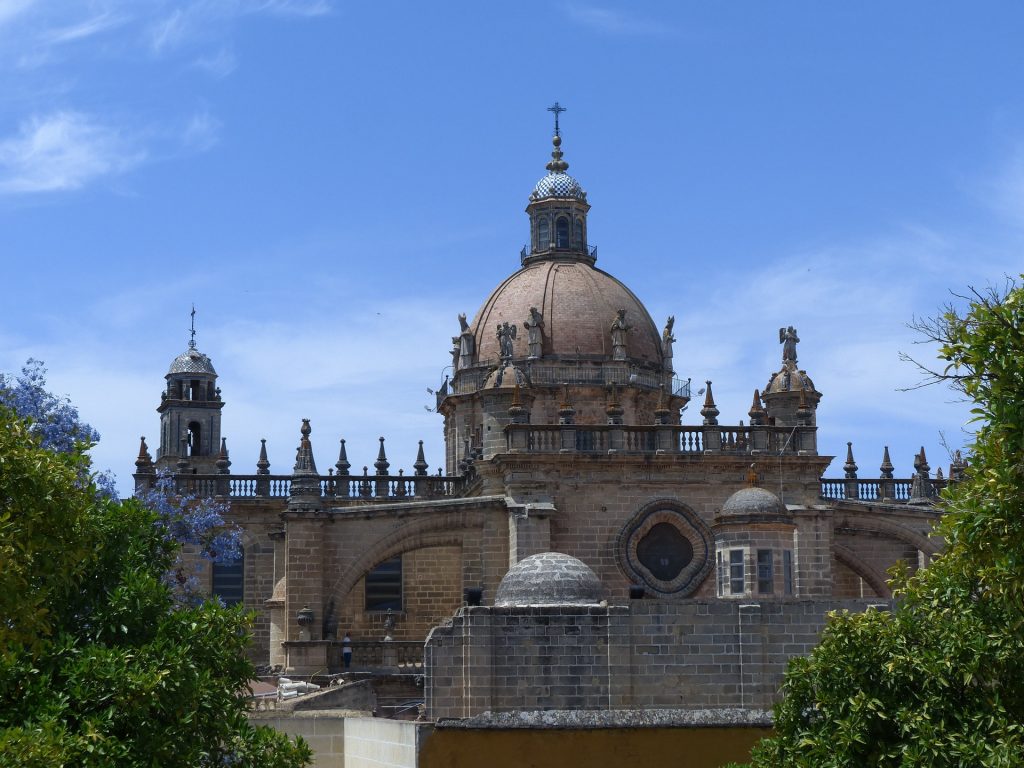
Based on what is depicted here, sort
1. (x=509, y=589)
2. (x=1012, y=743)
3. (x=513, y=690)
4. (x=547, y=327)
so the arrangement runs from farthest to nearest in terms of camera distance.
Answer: (x=547, y=327), (x=509, y=589), (x=513, y=690), (x=1012, y=743)

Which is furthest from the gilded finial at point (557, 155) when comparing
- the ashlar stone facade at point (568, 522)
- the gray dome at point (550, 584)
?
the gray dome at point (550, 584)

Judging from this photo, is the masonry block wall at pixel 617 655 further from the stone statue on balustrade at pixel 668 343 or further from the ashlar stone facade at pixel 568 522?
the stone statue on balustrade at pixel 668 343

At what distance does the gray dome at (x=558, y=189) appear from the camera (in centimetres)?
5401

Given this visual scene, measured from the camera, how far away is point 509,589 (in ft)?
94.6

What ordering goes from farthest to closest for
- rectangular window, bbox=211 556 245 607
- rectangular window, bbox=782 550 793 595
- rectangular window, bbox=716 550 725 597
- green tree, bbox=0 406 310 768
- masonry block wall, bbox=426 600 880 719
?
rectangular window, bbox=211 556 245 607
rectangular window, bbox=716 550 725 597
rectangular window, bbox=782 550 793 595
masonry block wall, bbox=426 600 880 719
green tree, bbox=0 406 310 768

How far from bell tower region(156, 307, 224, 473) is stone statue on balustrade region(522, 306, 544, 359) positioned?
12564mm

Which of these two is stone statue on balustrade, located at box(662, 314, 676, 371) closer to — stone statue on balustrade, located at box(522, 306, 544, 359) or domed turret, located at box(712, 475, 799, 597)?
stone statue on balustrade, located at box(522, 306, 544, 359)

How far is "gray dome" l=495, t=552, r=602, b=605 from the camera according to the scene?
2822cm

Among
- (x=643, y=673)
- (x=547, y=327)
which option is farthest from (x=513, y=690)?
(x=547, y=327)

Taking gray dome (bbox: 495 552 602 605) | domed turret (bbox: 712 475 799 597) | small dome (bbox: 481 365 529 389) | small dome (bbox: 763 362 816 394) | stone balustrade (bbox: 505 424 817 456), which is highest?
small dome (bbox: 481 365 529 389)

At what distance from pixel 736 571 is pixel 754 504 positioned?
134cm

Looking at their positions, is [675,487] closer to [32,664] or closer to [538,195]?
[538,195]

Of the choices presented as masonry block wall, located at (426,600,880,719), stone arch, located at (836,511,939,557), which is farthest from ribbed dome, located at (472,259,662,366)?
masonry block wall, located at (426,600,880,719)

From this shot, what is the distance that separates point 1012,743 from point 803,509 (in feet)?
77.9
